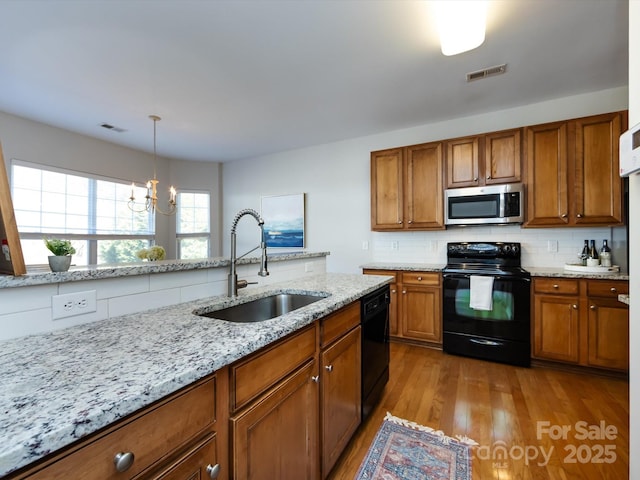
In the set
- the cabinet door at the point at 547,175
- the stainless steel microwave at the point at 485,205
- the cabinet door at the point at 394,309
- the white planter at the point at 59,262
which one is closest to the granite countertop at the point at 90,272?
the white planter at the point at 59,262

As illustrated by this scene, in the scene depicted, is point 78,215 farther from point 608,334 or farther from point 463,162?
point 608,334

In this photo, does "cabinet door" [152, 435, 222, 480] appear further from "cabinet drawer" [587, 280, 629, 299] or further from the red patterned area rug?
"cabinet drawer" [587, 280, 629, 299]

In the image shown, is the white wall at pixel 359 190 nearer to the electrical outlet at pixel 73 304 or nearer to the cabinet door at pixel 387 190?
the cabinet door at pixel 387 190

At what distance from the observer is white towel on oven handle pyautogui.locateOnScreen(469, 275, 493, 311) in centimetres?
278

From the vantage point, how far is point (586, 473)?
60.2 inches

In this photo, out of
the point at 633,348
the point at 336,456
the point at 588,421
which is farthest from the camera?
the point at 588,421

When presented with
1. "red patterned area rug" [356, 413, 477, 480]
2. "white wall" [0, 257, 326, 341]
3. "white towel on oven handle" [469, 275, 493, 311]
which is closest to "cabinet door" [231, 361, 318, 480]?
"red patterned area rug" [356, 413, 477, 480]

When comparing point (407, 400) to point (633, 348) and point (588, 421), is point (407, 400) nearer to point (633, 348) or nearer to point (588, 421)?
point (588, 421)

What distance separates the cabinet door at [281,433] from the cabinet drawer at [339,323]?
0.14m

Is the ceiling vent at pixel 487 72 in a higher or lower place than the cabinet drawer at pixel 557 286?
higher

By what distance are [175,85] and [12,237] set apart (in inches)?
93.3

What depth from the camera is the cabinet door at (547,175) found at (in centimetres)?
272

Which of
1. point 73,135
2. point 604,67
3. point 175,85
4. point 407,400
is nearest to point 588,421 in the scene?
point 407,400

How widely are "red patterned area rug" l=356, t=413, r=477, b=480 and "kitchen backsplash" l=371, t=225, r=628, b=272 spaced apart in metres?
2.16
